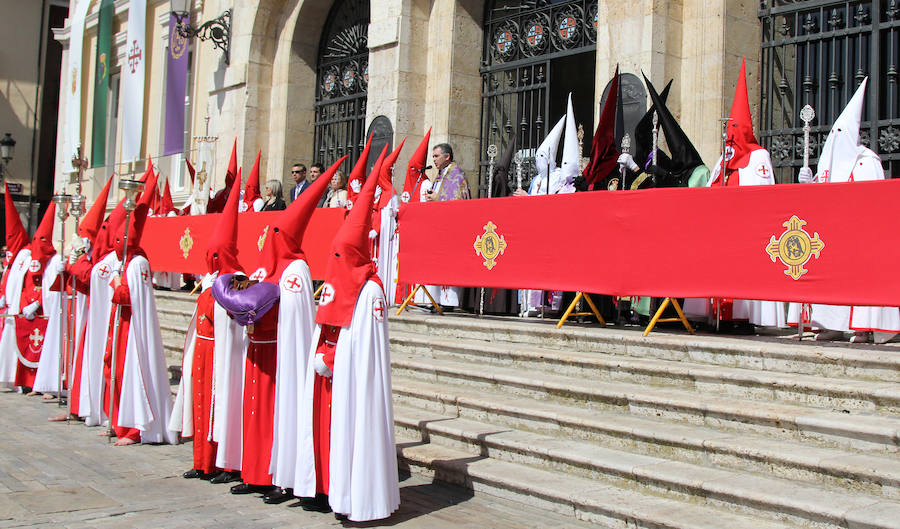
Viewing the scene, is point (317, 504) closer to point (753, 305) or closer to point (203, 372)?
point (203, 372)

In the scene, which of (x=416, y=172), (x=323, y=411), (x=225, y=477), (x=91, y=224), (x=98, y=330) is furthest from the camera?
(x=416, y=172)

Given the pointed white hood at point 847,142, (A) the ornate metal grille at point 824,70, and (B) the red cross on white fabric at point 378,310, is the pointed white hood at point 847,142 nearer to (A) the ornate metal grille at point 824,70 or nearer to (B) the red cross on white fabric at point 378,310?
(A) the ornate metal grille at point 824,70

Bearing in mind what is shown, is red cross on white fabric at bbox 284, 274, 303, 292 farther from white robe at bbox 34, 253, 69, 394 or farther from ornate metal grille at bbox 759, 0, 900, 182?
ornate metal grille at bbox 759, 0, 900, 182

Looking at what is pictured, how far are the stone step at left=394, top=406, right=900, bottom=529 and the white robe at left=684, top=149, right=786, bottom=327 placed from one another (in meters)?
2.58

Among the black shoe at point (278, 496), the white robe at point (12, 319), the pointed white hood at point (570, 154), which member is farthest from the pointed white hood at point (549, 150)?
the white robe at point (12, 319)

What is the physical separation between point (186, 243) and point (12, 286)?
384 cm

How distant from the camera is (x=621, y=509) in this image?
537cm

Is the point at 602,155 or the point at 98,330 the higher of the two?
the point at 602,155

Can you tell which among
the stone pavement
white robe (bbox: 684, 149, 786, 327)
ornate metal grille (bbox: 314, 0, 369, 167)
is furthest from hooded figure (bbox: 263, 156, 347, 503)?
ornate metal grille (bbox: 314, 0, 369, 167)

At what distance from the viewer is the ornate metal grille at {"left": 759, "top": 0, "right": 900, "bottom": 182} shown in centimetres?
941

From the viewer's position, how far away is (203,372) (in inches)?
286

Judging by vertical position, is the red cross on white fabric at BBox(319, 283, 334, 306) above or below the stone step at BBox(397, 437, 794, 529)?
above

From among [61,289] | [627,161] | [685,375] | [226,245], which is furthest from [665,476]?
[61,289]

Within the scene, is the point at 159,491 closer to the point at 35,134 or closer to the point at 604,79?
the point at 604,79
